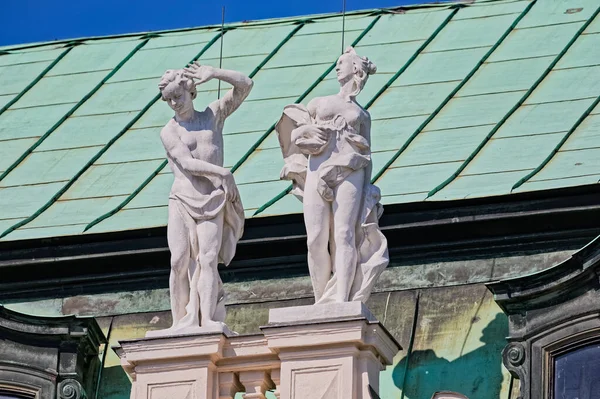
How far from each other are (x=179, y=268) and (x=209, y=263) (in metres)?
0.31

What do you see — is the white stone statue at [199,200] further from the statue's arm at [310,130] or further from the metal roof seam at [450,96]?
the metal roof seam at [450,96]

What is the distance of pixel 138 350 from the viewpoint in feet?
91.7

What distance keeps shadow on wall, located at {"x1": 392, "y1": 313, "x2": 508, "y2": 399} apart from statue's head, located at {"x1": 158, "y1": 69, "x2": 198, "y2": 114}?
137 inches

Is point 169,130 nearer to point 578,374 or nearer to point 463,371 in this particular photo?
point 463,371

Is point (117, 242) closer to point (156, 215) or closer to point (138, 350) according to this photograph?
point (156, 215)

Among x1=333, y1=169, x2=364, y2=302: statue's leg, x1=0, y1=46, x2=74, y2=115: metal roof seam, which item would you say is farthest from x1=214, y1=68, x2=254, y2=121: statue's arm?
x1=0, y1=46, x2=74, y2=115: metal roof seam

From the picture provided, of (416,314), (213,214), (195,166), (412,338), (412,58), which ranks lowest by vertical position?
(412,338)

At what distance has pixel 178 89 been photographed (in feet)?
94.2

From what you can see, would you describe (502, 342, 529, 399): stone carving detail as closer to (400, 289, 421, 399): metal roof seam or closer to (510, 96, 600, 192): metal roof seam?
(400, 289, 421, 399): metal roof seam

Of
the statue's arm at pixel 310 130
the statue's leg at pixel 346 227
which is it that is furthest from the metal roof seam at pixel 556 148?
the statue's arm at pixel 310 130

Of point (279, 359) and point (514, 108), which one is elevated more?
point (514, 108)

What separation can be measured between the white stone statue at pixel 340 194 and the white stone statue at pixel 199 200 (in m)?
0.69

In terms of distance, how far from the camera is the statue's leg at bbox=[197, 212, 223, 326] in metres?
28.2

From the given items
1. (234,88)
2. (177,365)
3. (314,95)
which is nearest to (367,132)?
(234,88)
